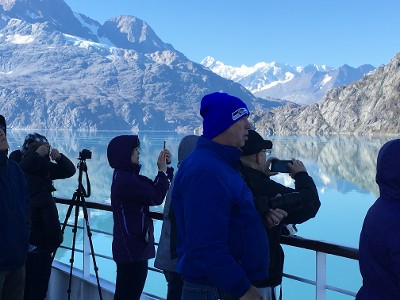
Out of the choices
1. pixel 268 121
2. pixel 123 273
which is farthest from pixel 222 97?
pixel 268 121

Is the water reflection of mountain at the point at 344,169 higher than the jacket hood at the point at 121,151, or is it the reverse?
the jacket hood at the point at 121,151

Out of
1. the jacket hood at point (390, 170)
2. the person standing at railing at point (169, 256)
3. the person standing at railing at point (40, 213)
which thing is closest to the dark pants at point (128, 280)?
the person standing at railing at point (169, 256)

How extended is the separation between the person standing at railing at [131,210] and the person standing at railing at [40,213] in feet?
1.80

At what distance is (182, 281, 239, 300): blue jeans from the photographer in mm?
1964

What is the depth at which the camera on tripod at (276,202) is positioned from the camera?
2098mm

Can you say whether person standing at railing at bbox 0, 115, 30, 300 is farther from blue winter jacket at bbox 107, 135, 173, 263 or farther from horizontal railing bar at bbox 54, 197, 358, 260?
horizontal railing bar at bbox 54, 197, 358, 260

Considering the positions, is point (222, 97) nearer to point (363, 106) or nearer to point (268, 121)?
point (363, 106)

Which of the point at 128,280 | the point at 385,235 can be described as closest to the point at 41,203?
the point at 128,280

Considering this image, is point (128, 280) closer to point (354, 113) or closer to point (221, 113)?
point (221, 113)

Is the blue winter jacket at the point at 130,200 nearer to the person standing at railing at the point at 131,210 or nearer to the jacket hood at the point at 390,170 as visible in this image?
the person standing at railing at the point at 131,210

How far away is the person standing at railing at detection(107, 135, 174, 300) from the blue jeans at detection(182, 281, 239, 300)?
1417 millimetres

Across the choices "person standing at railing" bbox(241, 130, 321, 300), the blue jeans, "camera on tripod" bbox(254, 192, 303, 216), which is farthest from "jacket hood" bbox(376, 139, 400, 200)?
the blue jeans

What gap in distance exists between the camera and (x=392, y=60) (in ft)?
515

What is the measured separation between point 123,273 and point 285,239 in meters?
1.39
